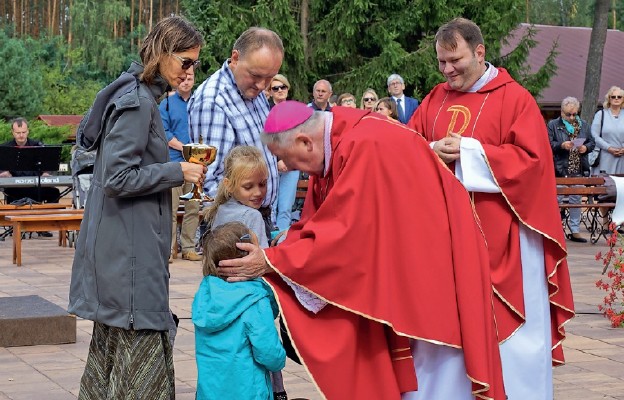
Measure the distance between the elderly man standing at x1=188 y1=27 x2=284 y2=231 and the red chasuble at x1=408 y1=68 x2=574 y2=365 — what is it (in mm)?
925

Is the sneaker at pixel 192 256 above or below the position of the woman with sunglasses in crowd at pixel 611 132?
below

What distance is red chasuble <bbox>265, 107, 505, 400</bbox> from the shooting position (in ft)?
13.4

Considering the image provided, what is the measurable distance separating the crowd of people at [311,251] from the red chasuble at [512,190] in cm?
1

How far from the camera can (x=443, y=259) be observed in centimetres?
418

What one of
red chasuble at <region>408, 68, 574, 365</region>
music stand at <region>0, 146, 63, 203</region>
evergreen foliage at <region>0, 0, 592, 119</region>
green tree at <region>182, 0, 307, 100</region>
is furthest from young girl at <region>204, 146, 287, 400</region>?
green tree at <region>182, 0, 307, 100</region>

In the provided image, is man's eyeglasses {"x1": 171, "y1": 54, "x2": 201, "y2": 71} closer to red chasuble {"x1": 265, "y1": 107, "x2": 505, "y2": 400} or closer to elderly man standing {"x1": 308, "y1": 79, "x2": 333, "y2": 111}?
red chasuble {"x1": 265, "y1": 107, "x2": 505, "y2": 400}

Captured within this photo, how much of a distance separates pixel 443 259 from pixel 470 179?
3.31 ft

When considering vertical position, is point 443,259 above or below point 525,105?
below

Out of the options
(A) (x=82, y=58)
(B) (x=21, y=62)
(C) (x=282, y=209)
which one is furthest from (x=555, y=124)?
→ (A) (x=82, y=58)

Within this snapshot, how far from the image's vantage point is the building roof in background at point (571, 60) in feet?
123

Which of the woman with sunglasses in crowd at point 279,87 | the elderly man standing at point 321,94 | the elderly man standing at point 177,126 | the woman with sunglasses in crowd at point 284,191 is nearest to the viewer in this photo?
the woman with sunglasses in crowd at point 279,87

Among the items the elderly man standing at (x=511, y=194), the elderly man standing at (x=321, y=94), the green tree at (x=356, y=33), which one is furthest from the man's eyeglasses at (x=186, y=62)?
the green tree at (x=356, y=33)

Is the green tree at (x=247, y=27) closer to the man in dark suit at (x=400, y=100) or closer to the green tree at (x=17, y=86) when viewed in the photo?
the man in dark suit at (x=400, y=100)

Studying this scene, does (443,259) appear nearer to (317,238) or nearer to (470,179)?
(317,238)
